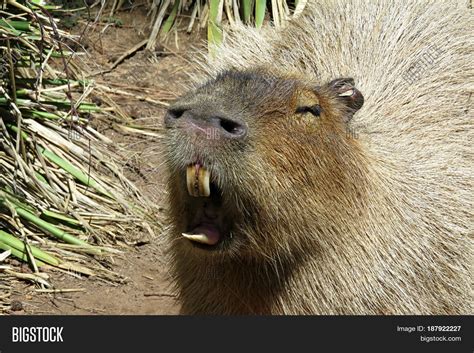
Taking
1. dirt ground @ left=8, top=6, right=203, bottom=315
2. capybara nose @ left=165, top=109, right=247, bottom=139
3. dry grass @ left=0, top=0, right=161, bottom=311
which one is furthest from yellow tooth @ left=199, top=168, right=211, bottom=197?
dry grass @ left=0, top=0, right=161, bottom=311

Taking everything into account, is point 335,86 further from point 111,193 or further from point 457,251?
point 111,193

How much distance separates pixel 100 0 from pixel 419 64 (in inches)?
125

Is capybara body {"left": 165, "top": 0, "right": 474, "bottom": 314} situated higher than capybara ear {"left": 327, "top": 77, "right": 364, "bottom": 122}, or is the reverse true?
capybara ear {"left": 327, "top": 77, "right": 364, "bottom": 122}

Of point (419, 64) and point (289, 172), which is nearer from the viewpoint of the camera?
point (289, 172)

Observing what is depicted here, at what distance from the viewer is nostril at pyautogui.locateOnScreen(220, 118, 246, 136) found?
3453 millimetres

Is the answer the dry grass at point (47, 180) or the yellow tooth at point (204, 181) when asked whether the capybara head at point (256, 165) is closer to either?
the yellow tooth at point (204, 181)

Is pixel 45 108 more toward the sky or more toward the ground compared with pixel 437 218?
more toward the ground

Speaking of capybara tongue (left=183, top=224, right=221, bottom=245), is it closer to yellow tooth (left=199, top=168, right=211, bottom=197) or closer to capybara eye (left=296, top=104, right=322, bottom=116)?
yellow tooth (left=199, top=168, right=211, bottom=197)

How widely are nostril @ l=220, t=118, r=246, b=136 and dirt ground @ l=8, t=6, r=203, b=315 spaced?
0.71 m

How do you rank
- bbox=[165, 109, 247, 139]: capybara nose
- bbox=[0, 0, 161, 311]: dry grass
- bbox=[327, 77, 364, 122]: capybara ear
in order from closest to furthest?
bbox=[165, 109, 247, 139]: capybara nose, bbox=[327, 77, 364, 122]: capybara ear, bbox=[0, 0, 161, 311]: dry grass

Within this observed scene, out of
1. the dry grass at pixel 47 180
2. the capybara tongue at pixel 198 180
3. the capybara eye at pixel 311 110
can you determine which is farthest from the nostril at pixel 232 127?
the dry grass at pixel 47 180

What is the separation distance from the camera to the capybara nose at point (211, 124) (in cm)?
341

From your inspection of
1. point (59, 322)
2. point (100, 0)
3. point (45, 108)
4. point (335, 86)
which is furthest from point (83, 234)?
point (100, 0)

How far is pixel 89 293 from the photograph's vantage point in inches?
202
